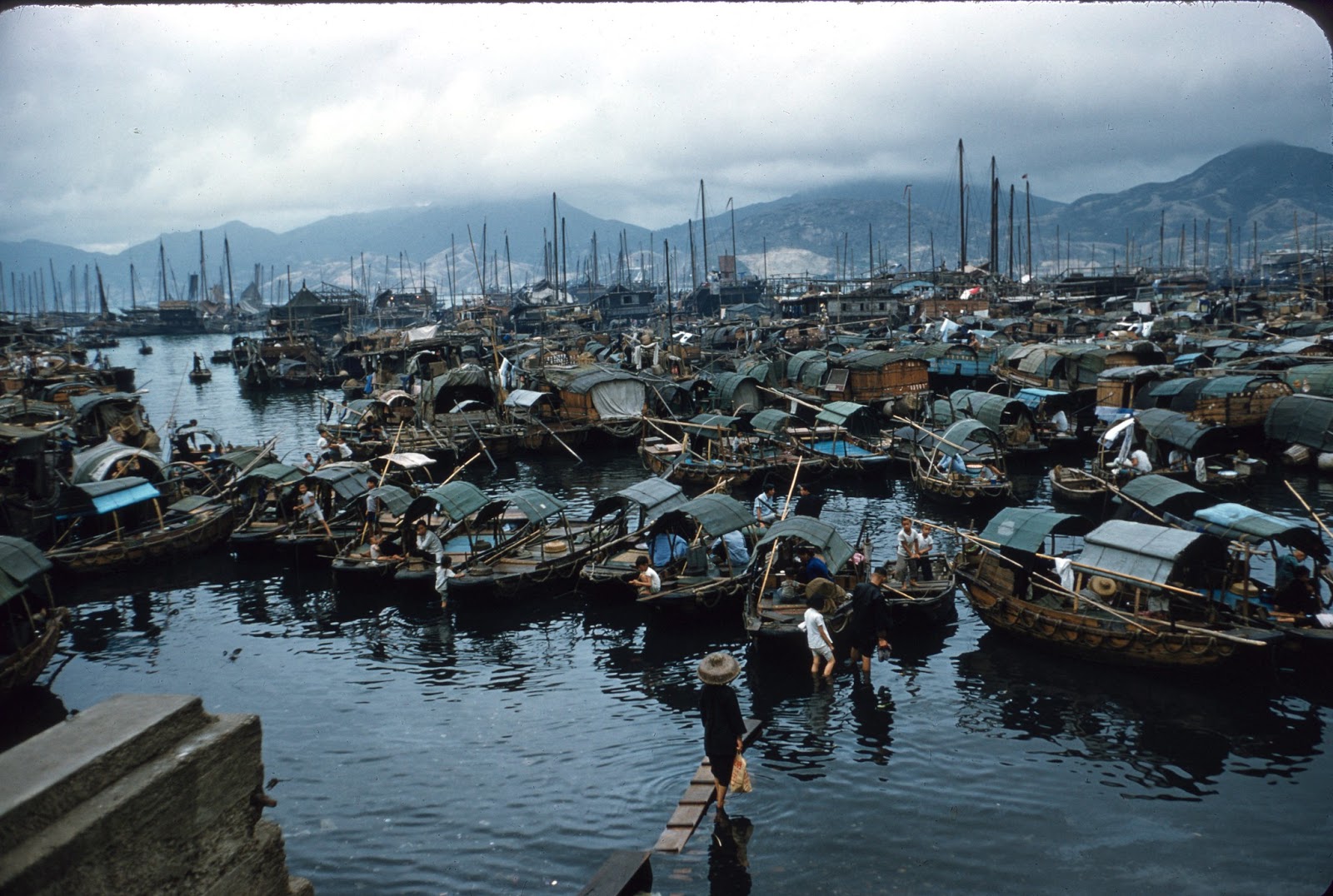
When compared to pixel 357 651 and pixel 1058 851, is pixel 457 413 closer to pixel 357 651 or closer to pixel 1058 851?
pixel 357 651

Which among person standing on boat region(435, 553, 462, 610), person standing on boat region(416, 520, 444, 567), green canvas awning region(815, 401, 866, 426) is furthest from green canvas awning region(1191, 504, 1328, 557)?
green canvas awning region(815, 401, 866, 426)

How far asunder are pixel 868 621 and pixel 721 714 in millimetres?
5594

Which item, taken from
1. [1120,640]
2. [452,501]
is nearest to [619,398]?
[452,501]

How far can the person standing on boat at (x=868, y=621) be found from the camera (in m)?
14.4

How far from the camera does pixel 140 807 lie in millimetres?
4078

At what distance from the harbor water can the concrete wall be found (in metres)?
5.61

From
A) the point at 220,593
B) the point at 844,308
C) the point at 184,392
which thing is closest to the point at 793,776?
the point at 220,593

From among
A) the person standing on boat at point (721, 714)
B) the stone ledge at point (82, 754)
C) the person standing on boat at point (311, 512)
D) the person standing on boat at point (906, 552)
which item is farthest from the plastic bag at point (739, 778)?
the person standing on boat at point (311, 512)

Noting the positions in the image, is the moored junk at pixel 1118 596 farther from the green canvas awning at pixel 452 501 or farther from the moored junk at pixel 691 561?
the green canvas awning at pixel 452 501

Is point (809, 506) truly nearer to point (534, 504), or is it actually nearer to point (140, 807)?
point (534, 504)

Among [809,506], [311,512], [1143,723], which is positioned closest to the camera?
[1143,723]

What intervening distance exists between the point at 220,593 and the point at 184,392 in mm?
55350

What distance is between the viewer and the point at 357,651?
58.7 ft

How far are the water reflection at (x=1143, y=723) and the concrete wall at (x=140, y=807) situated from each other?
10.9 meters
